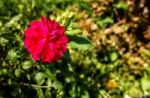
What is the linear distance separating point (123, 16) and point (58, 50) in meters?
1.94

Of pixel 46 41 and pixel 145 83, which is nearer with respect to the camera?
pixel 46 41

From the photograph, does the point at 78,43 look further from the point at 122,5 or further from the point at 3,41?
the point at 122,5

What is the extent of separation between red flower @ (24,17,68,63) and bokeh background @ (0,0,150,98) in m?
0.29

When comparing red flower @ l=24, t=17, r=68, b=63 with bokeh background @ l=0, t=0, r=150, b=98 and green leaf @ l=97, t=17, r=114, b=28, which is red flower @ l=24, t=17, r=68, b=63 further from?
green leaf @ l=97, t=17, r=114, b=28

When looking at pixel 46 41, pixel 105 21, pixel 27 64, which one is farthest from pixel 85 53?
pixel 46 41

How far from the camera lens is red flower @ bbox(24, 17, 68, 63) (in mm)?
2542

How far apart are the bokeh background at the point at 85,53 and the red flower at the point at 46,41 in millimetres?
287

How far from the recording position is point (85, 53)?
4012 millimetres

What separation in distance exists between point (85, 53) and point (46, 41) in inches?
58.9

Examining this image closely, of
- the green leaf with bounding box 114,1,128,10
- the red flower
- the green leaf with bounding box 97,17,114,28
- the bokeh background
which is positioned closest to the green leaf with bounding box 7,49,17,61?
the bokeh background

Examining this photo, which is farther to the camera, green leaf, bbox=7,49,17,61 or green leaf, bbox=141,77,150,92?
green leaf, bbox=141,77,150,92

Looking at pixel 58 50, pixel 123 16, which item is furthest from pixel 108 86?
pixel 58 50

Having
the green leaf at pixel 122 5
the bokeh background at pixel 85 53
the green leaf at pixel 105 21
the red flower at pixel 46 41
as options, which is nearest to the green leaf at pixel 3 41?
the bokeh background at pixel 85 53

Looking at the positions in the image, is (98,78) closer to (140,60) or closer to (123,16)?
(140,60)
